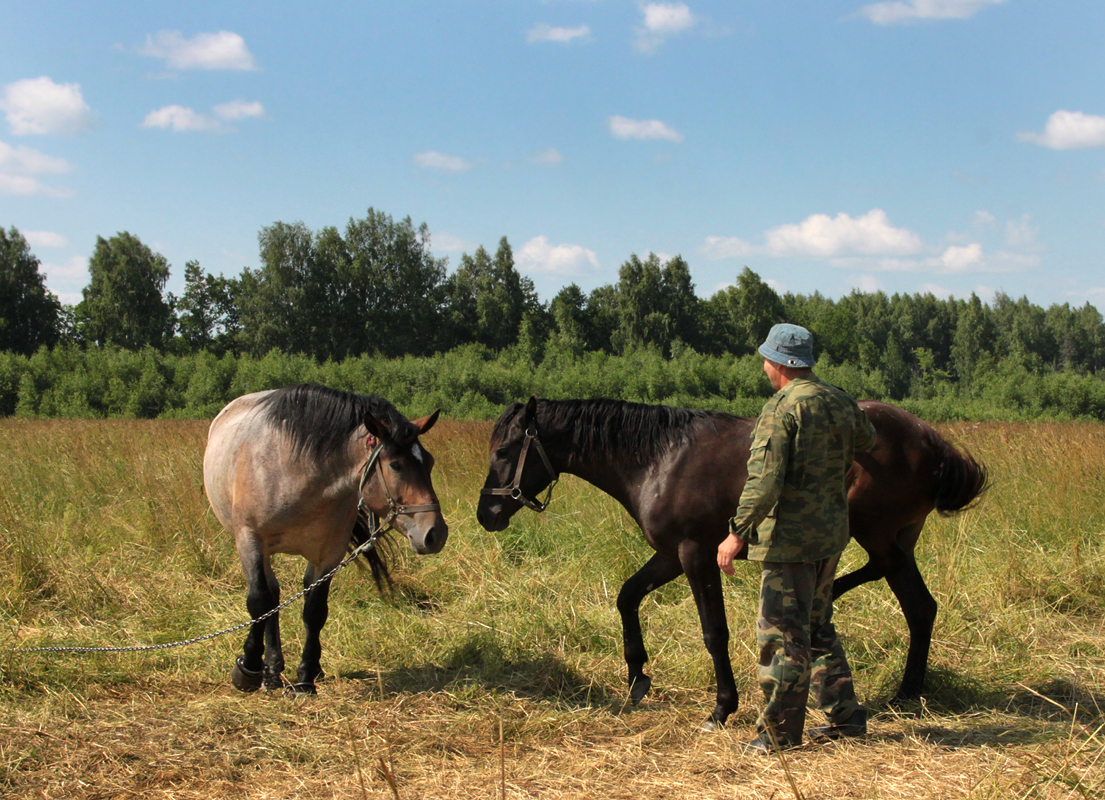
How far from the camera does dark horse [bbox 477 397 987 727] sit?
13.4 feet

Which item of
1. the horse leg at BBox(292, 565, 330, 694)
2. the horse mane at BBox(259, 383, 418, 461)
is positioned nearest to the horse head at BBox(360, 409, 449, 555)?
the horse mane at BBox(259, 383, 418, 461)

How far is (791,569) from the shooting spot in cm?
336

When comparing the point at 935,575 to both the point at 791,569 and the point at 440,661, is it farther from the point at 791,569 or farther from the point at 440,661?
the point at 440,661

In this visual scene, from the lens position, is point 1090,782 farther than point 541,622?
No

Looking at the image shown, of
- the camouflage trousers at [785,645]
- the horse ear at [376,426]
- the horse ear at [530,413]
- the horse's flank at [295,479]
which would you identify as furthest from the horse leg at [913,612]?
the horse's flank at [295,479]

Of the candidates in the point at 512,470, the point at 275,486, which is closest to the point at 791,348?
the point at 512,470

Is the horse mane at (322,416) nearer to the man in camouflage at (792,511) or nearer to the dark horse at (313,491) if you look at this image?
the dark horse at (313,491)

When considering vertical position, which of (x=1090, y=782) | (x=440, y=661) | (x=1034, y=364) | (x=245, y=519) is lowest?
(x=440, y=661)

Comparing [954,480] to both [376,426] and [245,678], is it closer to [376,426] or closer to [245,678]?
[376,426]

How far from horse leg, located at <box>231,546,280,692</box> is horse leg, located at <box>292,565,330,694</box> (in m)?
0.20

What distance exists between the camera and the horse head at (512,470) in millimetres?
4484

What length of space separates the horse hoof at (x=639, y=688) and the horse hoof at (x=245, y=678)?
215cm

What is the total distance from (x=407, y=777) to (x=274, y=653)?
5.34 feet

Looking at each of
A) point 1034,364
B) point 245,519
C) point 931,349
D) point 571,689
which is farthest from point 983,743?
point 931,349
